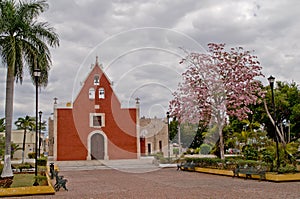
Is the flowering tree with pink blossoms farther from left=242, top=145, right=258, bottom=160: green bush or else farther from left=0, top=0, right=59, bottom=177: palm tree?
left=0, top=0, right=59, bottom=177: palm tree

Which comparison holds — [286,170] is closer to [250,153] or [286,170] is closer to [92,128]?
[250,153]

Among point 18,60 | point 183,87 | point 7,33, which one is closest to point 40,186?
point 18,60

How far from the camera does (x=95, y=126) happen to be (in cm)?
3369

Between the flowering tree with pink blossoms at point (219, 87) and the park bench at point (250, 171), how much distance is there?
4.14m

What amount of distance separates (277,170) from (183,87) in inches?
314

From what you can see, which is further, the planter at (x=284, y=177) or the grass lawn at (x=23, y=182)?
the planter at (x=284, y=177)

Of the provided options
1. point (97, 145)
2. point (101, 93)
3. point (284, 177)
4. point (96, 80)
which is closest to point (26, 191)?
point (284, 177)

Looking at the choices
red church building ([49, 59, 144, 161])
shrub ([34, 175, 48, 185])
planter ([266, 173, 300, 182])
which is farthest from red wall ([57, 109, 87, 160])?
planter ([266, 173, 300, 182])

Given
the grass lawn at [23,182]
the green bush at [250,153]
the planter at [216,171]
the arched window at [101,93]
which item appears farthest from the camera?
the arched window at [101,93]

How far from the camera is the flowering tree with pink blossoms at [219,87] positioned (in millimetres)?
19781

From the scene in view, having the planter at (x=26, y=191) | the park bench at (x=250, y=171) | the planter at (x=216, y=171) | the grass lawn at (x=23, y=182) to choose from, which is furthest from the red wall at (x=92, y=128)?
the planter at (x=26, y=191)

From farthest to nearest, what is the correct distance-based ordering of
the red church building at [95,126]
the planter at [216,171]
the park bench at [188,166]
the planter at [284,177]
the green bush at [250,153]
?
the red church building at [95,126], the park bench at [188,166], the green bush at [250,153], the planter at [216,171], the planter at [284,177]

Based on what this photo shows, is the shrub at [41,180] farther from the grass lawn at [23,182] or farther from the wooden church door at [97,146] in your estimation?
the wooden church door at [97,146]

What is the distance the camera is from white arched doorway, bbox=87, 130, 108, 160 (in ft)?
109
